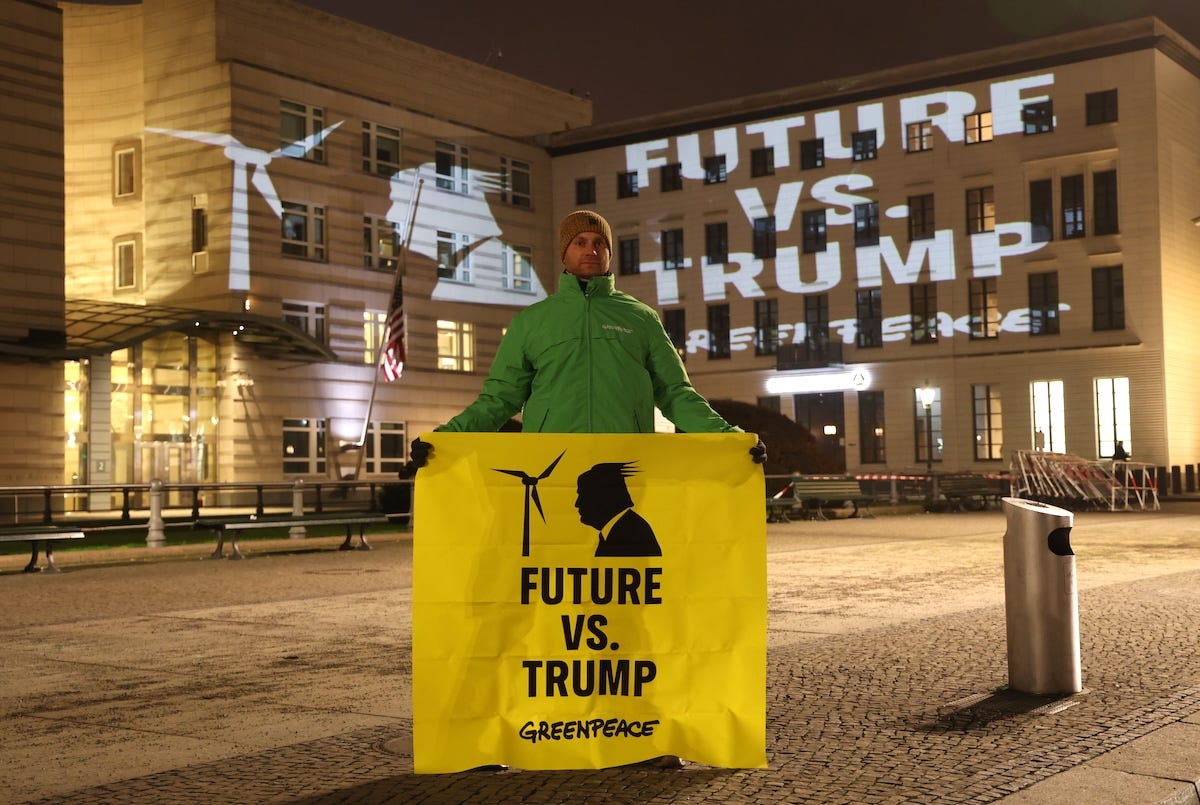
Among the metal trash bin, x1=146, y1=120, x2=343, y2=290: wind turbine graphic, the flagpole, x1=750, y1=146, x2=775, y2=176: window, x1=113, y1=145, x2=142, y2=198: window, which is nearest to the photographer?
the metal trash bin

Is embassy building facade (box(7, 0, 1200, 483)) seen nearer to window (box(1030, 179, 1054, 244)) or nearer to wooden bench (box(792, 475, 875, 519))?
window (box(1030, 179, 1054, 244))

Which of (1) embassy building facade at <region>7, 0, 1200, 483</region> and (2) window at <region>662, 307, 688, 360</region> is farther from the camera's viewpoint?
(2) window at <region>662, 307, 688, 360</region>

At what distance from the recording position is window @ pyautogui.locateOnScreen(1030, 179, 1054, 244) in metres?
51.9

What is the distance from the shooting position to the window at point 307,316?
158 ft

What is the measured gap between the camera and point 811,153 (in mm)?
57062

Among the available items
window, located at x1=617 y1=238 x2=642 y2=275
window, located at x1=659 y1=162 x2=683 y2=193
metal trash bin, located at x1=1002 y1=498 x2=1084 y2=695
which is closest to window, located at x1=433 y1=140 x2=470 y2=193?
window, located at x1=659 y1=162 x2=683 y2=193

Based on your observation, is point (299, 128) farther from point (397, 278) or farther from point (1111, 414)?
point (1111, 414)

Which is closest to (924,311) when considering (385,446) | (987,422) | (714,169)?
(987,422)

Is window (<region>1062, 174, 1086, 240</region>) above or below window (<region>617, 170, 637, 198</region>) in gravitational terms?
below

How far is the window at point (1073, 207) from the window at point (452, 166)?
22.1 meters

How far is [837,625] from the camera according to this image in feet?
36.5

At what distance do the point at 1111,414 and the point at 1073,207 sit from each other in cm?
745

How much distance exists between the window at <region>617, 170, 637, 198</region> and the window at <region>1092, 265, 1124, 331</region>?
1970 centimetres

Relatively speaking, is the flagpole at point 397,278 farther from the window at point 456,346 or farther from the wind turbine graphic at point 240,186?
the wind turbine graphic at point 240,186
